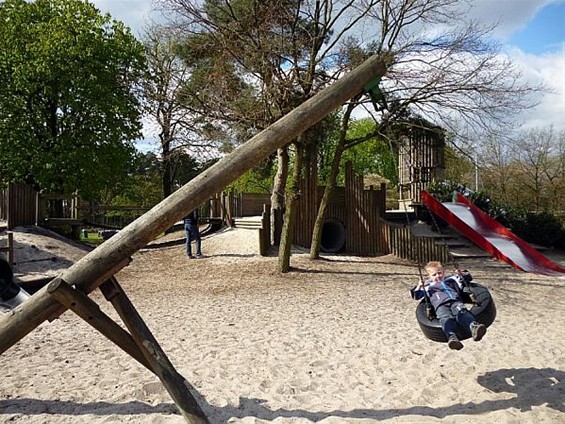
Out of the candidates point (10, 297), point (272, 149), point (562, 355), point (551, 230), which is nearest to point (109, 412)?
point (10, 297)

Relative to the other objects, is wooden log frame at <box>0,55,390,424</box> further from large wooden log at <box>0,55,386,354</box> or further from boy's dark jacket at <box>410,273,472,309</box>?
boy's dark jacket at <box>410,273,472,309</box>

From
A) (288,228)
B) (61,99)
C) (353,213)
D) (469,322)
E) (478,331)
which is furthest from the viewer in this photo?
(61,99)

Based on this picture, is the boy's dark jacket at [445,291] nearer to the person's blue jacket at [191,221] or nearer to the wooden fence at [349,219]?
the wooden fence at [349,219]

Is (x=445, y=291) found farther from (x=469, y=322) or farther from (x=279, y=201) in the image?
(x=279, y=201)

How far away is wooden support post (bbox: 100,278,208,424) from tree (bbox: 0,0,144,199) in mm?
17914

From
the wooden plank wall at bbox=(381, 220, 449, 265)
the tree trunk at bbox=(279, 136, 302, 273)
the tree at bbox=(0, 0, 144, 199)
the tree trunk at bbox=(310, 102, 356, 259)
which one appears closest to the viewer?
the tree trunk at bbox=(279, 136, 302, 273)

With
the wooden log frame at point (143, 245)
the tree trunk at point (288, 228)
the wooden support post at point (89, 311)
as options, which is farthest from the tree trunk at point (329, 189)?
the wooden support post at point (89, 311)

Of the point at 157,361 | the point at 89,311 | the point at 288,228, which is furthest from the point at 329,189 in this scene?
the point at 89,311

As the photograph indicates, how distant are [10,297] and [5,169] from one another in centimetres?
1784

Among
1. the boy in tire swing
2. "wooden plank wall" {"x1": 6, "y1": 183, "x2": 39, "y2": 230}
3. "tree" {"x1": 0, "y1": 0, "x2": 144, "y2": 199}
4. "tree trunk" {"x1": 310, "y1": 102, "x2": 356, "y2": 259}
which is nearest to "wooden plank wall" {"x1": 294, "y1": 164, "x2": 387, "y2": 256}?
"tree trunk" {"x1": 310, "y1": 102, "x2": 356, "y2": 259}

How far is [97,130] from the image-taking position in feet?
73.3

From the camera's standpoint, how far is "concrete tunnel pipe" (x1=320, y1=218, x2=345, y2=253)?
16.9 m

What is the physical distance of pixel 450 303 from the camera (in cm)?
493

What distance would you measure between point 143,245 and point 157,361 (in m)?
0.96
